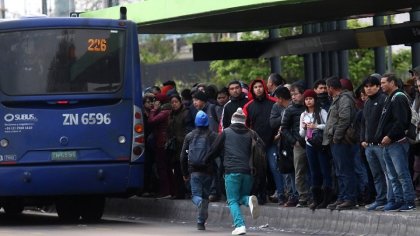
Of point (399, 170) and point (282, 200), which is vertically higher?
point (399, 170)

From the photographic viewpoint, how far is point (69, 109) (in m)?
17.9

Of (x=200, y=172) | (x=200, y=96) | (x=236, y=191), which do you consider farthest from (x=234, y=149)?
(x=200, y=96)

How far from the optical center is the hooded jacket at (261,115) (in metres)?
18.1

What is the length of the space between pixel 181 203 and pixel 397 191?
5.02 m

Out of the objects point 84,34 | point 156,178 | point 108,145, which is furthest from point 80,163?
point 156,178

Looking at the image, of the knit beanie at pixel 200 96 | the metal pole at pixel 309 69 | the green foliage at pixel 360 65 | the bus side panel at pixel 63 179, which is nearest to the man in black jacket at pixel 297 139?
the knit beanie at pixel 200 96

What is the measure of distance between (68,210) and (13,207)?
49.2 inches

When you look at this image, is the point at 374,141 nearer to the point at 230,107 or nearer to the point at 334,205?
the point at 334,205

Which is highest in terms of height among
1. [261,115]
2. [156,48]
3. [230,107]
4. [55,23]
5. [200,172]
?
[156,48]

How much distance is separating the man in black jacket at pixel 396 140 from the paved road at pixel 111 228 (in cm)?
163

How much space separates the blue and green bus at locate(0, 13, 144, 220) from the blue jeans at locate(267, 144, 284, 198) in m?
1.91

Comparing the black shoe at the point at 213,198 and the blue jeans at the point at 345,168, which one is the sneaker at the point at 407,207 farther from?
the black shoe at the point at 213,198

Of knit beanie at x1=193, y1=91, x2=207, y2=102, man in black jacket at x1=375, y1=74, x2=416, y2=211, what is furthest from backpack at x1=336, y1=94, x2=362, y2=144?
knit beanie at x1=193, y1=91, x2=207, y2=102

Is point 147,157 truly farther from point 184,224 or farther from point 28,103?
point 28,103
